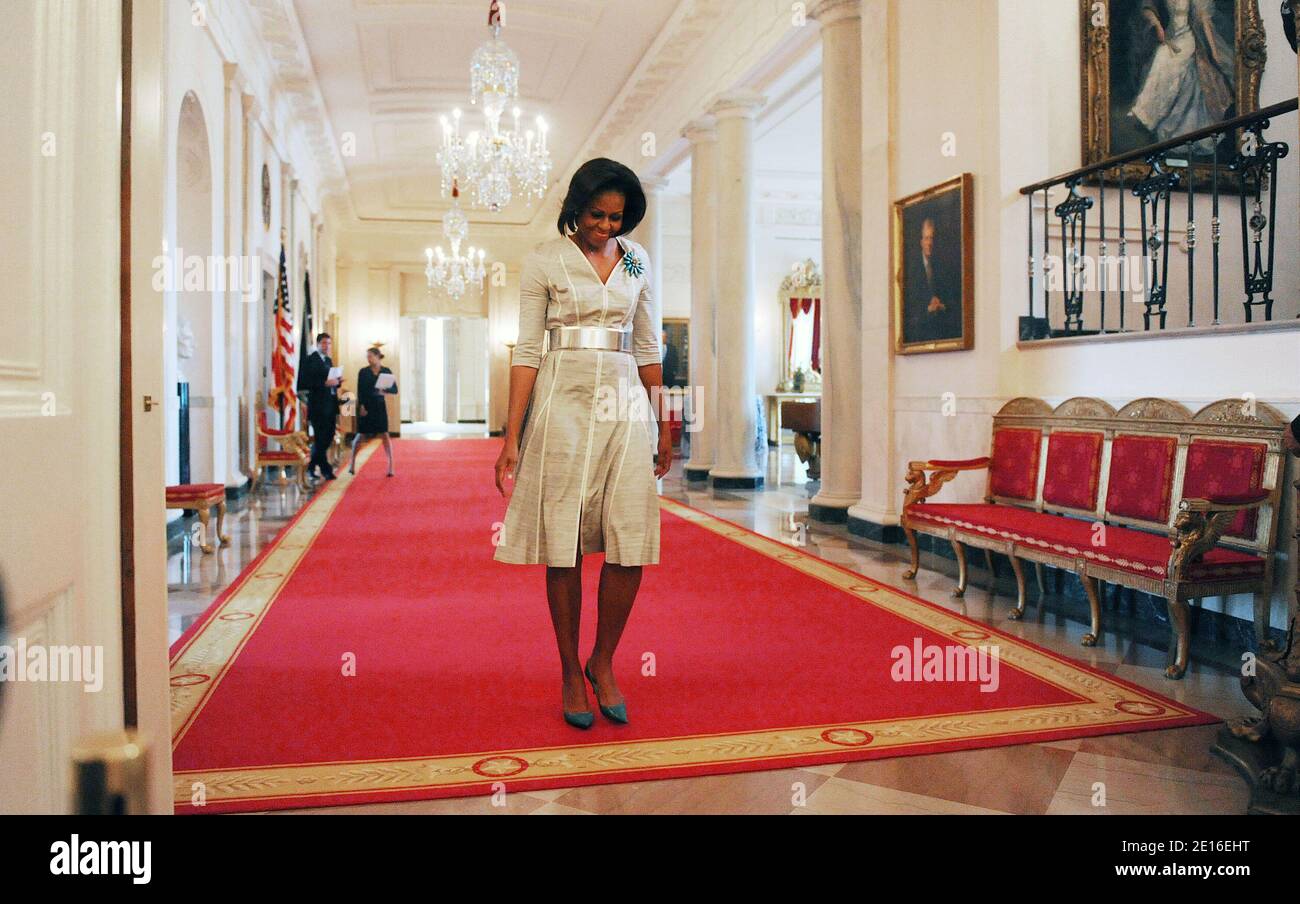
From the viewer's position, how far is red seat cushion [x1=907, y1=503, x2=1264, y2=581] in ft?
11.8

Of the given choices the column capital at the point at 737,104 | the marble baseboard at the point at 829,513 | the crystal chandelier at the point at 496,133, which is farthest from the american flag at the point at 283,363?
the marble baseboard at the point at 829,513

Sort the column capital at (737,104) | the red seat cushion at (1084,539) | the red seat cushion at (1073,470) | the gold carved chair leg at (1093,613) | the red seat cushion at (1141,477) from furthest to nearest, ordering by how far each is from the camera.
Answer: the column capital at (737,104) → the red seat cushion at (1073,470) → the red seat cushion at (1141,477) → the gold carved chair leg at (1093,613) → the red seat cushion at (1084,539)

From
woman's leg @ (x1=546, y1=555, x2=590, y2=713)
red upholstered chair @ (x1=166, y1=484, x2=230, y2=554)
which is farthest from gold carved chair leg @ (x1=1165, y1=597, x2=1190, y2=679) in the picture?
red upholstered chair @ (x1=166, y1=484, x2=230, y2=554)

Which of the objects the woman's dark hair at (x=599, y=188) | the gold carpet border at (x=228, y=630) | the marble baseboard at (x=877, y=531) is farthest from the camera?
the marble baseboard at (x=877, y=531)

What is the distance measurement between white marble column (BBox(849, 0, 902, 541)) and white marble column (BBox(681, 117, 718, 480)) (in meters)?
3.94

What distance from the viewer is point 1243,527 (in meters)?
3.84

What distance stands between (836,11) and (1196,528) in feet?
18.3

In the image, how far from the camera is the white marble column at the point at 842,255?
7.50m

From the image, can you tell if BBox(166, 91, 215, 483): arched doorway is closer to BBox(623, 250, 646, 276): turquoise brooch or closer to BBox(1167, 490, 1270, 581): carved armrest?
BBox(623, 250, 646, 276): turquoise brooch

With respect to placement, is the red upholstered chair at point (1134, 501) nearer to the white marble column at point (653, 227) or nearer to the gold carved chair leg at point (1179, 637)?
the gold carved chair leg at point (1179, 637)

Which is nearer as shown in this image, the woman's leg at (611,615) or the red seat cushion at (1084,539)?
the woman's leg at (611,615)

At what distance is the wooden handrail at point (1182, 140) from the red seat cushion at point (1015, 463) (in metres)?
1.42

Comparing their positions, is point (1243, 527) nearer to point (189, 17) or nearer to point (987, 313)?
point (987, 313)

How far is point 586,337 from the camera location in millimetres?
2855
